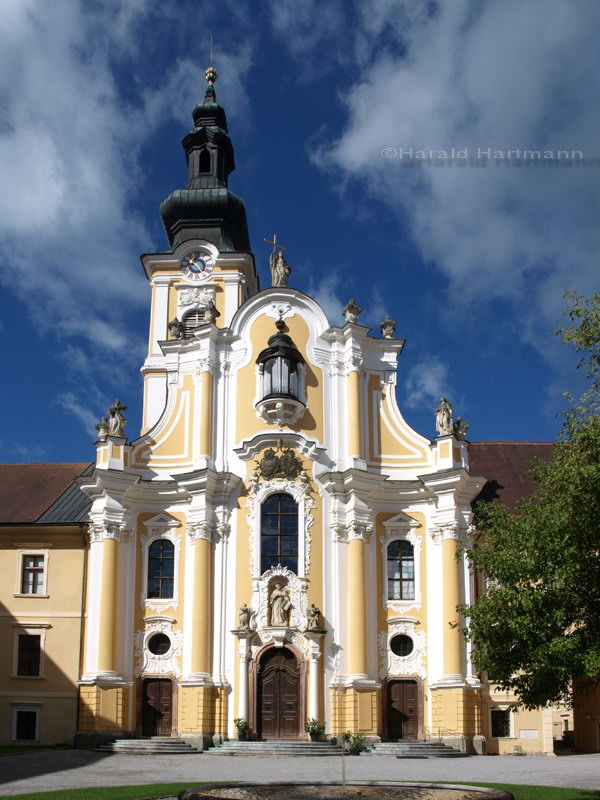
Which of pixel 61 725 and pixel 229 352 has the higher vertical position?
pixel 229 352

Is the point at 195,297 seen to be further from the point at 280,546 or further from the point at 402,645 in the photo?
the point at 402,645

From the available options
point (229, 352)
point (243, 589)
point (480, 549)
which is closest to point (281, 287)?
point (229, 352)

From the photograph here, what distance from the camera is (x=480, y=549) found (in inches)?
809

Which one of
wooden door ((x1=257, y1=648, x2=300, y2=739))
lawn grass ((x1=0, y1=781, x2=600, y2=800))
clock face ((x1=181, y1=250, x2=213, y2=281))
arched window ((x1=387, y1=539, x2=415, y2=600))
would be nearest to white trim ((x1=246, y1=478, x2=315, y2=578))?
wooden door ((x1=257, y1=648, x2=300, y2=739))

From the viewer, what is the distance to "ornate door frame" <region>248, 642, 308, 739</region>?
31.5 m

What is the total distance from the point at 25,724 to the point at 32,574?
515 cm

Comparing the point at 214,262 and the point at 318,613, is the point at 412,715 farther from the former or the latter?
the point at 214,262

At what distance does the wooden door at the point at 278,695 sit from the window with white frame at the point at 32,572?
340 inches

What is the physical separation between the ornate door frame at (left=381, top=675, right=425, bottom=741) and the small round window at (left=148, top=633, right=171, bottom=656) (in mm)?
7422

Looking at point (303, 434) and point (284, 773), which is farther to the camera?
point (303, 434)

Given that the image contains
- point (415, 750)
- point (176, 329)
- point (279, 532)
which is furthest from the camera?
point (176, 329)

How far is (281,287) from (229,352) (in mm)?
3130

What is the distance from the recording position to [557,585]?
706 inches

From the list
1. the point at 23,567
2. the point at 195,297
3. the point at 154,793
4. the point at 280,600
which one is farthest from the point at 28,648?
the point at 154,793
